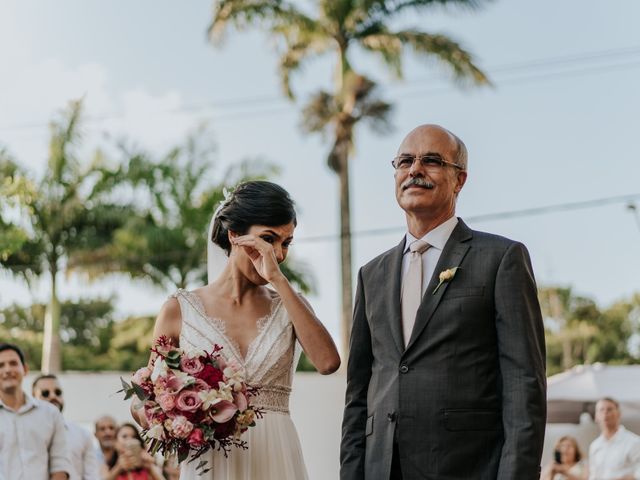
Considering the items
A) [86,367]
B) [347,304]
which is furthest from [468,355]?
[86,367]

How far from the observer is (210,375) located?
4.26 meters

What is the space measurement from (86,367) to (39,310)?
28.1 feet

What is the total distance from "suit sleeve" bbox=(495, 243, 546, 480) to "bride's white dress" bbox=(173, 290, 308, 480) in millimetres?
1126

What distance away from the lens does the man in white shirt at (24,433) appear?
25.5 ft

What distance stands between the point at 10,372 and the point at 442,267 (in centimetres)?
475

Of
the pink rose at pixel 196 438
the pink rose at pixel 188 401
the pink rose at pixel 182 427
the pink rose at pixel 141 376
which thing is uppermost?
the pink rose at pixel 141 376

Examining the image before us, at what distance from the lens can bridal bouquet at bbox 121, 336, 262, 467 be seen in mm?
4160

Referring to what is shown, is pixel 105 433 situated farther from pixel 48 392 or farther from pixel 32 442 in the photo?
pixel 32 442

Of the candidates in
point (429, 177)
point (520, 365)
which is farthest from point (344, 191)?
point (520, 365)

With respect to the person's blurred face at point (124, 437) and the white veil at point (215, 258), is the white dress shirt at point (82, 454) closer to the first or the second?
the person's blurred face at point (124, 437)

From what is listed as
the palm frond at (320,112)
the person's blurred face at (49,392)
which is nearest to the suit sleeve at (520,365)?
the person's blurred face at (49,392)

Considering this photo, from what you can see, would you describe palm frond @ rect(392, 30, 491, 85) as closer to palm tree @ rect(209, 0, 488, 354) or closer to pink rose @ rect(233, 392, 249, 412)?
palm tree @ rect(209, 0, 488, 354)

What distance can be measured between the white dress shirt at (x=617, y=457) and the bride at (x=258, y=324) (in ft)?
26.8

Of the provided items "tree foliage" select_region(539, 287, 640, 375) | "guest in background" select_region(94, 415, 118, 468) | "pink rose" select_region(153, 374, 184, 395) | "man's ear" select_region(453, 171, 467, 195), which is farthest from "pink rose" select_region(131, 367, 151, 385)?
"tree foliage" select_region(539, 287, 640, 375)
